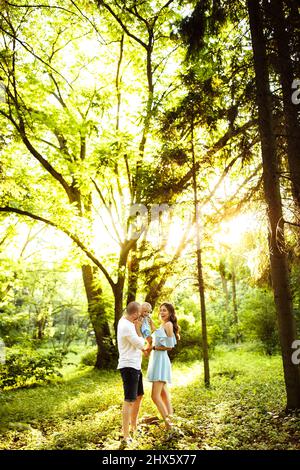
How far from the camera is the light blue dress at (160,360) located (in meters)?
6.13

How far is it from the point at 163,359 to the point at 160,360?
0.19ft

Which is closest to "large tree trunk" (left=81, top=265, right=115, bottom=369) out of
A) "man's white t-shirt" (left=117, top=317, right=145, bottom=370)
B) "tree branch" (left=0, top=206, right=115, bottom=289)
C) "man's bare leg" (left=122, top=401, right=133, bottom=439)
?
"tree branch" (left=0, top=206, right=115, bottom=289)

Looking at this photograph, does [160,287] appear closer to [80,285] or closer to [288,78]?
[288,78]

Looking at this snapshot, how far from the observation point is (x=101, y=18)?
12570mm

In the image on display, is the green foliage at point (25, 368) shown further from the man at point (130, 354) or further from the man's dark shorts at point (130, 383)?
the man's dark shorts at point (130, 383)

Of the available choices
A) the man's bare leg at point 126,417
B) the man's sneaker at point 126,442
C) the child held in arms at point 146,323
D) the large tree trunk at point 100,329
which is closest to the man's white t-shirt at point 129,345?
the man's bare leg at point 126,417

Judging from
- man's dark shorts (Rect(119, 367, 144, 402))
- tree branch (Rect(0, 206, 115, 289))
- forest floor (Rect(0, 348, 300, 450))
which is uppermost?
tree branch (Rect(0, 206, 115, 289))

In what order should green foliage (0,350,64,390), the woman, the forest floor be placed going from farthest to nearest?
green foliage (0,350,64,390)
the woman
the forest floor

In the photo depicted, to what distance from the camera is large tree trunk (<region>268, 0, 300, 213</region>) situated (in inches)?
243

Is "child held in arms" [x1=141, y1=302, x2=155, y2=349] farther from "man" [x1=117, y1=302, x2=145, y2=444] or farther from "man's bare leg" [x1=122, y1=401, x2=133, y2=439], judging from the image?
"man's bare leg" [x1=122, y1=401, x2=133, y2=439]

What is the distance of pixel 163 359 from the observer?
6.26 metres

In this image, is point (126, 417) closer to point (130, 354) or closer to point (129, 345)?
point (130, 354)

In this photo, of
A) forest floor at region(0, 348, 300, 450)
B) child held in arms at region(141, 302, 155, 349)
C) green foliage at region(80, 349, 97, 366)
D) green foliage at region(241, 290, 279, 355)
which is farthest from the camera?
green foliage at region(241, 290, 279, 355)
